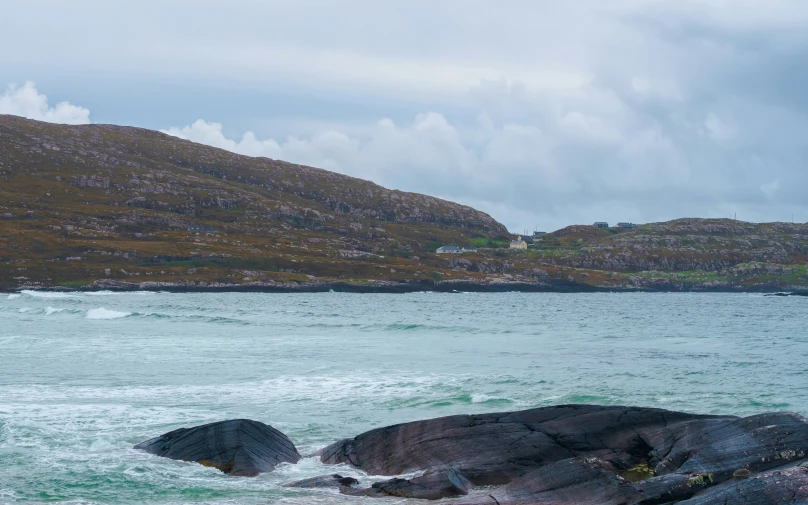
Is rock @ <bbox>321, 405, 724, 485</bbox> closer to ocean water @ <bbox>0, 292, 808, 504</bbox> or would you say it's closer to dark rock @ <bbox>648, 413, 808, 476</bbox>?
dark rock @ <bbox>648, 413, 808, 476</bbox>

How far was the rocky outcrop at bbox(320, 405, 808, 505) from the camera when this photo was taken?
1521cm

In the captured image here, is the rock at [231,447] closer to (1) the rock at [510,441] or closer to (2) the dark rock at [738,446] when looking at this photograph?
(1) the rock at [510,441]

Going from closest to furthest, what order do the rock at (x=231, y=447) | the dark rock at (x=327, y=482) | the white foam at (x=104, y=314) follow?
the dark rock at (x=327, y=482) < the rock at (x=231, y=447) < the white foam at (x=104, y=314)

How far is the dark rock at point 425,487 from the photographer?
17219mm

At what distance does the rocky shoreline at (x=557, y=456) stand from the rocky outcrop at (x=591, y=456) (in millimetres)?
26

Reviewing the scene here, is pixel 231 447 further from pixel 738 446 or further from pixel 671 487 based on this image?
pixel 738 446

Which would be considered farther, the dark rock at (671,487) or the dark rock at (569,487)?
the dark rock at (569,487)

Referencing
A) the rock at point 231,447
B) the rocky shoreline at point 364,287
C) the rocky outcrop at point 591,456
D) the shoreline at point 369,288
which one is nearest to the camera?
the rocky outcrop at point 591,456

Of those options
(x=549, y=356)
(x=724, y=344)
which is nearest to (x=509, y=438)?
(x=549, y=356)

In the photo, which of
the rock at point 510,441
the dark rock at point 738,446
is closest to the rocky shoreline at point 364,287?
the rock at point 510,441

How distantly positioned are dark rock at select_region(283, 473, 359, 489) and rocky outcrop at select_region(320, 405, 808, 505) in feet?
1.63

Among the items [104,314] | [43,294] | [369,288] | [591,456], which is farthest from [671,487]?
[369,288]

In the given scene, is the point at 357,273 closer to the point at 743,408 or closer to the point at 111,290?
the point at 111,290

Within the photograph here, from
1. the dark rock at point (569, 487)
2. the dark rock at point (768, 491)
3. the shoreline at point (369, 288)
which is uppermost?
the shoreline at point (369, 288)
